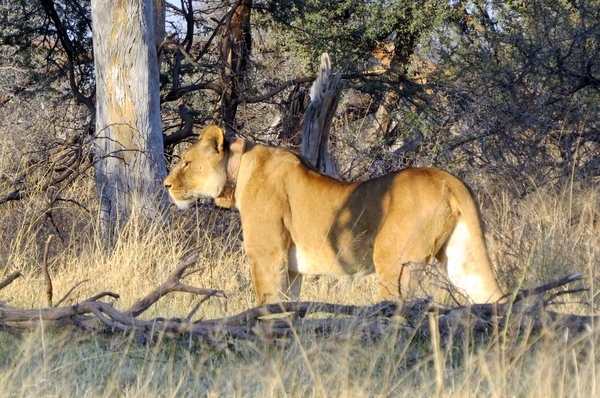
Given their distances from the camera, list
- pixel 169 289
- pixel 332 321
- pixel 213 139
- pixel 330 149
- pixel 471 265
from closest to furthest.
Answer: pixel 332 321 < pixel 169 289 < pixel 471 265 < pixel 213 139 < pixel 330 149

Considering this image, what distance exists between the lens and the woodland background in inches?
158

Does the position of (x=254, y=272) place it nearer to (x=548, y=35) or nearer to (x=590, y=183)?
(x=590, y=183)

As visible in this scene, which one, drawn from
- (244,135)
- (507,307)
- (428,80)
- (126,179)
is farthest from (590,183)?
(507,307)

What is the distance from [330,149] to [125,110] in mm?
2835

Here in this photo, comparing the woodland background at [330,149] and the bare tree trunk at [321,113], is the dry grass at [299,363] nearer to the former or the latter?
the woodland background at [330,149]

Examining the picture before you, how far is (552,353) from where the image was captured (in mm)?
3910

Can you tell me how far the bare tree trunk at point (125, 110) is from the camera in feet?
26.7

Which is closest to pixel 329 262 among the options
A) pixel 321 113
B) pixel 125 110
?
pixel 321 113

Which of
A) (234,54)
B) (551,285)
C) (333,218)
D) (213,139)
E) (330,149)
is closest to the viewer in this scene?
(551,285)

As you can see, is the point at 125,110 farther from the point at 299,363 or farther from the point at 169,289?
the point at 299,363

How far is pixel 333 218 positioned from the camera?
575 centimetres

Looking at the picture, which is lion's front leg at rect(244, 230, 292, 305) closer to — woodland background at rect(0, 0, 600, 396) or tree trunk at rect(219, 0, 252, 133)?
woodland background at rect(0, 0, 600, 396)

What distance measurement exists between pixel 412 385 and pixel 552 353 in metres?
0.62

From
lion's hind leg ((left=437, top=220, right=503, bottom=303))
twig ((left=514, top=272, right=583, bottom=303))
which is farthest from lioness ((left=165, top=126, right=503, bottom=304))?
twig ((left=514, top=272, right=583, bottom=303))
